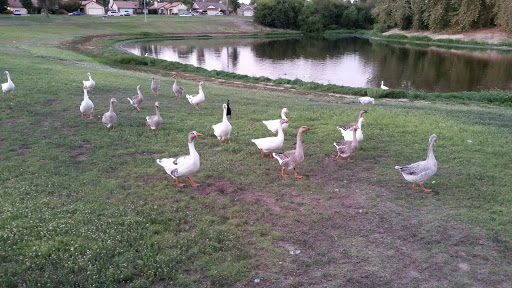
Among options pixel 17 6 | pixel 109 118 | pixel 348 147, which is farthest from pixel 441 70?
pixel 17 6

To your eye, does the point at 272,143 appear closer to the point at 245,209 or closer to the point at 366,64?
the point at 245,209

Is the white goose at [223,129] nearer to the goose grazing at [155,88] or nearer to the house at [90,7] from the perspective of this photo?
the goose grazing at [155,88]

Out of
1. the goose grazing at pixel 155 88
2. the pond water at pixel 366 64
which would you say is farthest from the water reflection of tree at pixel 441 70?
the goose grazing at pixel 155 88

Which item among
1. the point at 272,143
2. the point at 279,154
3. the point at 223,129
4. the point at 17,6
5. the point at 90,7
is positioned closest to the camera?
the point at 279,154

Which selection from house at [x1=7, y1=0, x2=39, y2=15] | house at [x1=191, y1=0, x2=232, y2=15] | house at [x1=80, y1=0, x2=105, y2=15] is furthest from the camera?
house at [x1=191, y1=0, x2=232, y2=15]

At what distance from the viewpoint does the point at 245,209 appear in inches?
324

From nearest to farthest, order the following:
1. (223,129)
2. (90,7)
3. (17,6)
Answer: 1. (223,129)
2. (17,6)
3. (90,7)

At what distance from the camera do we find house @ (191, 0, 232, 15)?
155625 millimetres

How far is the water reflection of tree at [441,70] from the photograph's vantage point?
35.9 meters

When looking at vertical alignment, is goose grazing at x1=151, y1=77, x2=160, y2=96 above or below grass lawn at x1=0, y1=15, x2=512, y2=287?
above

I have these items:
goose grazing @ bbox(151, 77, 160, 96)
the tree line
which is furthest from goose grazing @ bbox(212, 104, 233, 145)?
the tree line

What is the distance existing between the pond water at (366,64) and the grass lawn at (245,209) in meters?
24.5

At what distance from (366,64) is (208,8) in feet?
396

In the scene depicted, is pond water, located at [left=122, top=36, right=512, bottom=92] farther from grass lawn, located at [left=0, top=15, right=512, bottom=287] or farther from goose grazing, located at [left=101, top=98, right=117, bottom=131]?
goose grazing, located at [left=101, top=98, right=117, bottom=131]
